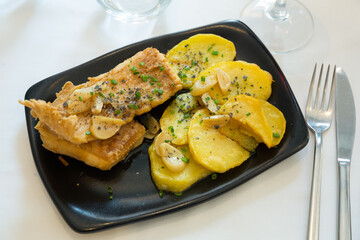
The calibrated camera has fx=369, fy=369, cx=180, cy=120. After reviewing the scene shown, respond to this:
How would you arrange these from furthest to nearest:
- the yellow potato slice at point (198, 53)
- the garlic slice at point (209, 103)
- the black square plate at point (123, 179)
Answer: the yellow potato slice at point (198, 53) → the garlic slice at point (209, 103) → the black square plate at point (123, 179)

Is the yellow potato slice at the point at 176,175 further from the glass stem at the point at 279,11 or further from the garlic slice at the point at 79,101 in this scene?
the glass stem at the point at 279,11

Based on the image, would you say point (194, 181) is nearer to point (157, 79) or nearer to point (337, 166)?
point (157, 79)

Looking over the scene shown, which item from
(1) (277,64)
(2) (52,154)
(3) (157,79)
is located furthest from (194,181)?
(1) (277,64)

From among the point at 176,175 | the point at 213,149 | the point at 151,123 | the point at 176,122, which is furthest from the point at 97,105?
the point at 213,149

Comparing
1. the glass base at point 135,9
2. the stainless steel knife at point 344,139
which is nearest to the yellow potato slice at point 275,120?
the stainless steel knife at point 344,139

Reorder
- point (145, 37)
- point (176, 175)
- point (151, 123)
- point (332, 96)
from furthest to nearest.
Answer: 1. point (145, 37)
2. point (332, 96)
3. point (151, 123)
4. point (176, 175)

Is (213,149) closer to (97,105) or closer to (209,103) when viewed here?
(209,103)

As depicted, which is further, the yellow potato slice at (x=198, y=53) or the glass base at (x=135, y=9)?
the glass base at (x=135, y=9)

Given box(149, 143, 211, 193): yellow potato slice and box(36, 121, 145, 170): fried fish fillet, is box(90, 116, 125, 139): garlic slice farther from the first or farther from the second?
box(149, 143, 211, 193): yellow potato slice
